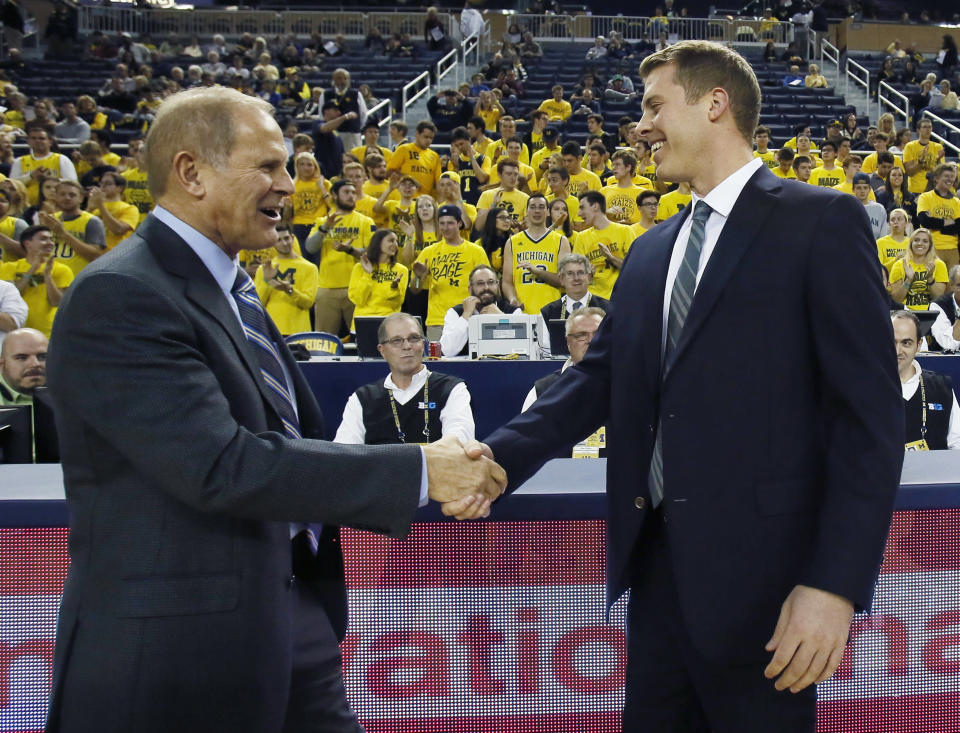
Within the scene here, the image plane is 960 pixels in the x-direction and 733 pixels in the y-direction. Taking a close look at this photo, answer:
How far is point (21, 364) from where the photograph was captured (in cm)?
629

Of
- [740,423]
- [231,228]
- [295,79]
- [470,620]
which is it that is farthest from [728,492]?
[295,79]

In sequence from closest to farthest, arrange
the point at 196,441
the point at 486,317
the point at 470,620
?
the point at 196,441, the point at 470,620, the point at 486,317

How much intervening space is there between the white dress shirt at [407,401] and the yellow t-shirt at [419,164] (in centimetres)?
680

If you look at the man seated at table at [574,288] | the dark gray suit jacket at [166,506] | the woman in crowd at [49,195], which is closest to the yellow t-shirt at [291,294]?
the man seated at table at [574,288]

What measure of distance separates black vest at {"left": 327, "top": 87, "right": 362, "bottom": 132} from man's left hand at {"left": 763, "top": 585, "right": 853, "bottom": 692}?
44.9 feet

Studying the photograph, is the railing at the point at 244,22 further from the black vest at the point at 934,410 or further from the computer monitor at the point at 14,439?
the computer monitor at the point at 14,439

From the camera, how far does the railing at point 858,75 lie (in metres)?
22.3

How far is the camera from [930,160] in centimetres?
1452

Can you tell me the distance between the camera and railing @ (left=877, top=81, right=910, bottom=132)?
2039 cm

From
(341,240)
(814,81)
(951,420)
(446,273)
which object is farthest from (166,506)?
(814,81)

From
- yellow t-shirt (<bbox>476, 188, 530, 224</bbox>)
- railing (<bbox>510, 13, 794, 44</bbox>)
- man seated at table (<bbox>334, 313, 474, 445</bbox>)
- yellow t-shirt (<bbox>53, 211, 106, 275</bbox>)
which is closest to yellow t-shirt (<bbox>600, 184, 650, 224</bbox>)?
yellow t-shirt (<bbox>476, 188, 530, 224</bbox>)

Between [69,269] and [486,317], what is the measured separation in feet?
15.3

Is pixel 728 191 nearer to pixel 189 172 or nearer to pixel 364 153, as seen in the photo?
Result: pixel 189 172

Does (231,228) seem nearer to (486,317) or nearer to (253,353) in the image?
(253,353)
